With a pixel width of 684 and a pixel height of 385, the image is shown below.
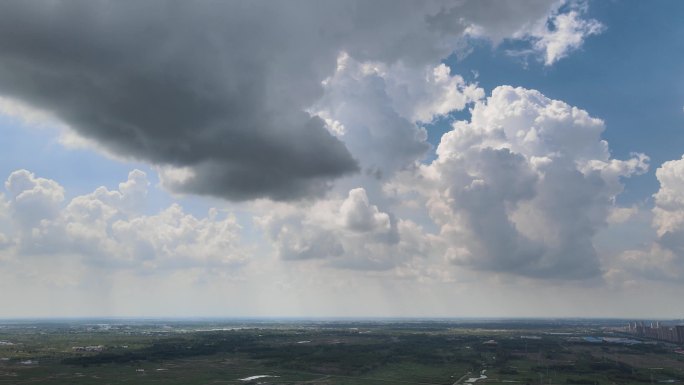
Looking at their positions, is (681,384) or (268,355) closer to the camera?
(681,384)

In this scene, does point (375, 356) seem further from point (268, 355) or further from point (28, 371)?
point (28, 371)

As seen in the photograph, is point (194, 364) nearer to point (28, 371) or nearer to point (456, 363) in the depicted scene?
point (28, 371)

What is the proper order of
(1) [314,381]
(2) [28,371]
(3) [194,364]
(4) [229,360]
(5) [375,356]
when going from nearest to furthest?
(1) [314,381] → (2) [28,371] → (3) [194,364] → (4) [229,360] → (5) [375,356]

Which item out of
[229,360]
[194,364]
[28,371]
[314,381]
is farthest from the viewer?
[229,360]

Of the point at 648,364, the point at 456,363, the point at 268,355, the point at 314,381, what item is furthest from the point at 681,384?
the point at 268,355

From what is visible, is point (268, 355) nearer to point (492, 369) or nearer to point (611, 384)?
point (492, 369)

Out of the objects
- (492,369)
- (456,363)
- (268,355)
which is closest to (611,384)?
(492,369)

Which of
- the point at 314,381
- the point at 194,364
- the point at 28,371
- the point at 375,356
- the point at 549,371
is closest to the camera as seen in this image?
the point at 314,381

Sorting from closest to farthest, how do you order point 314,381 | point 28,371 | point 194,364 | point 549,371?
point 314,381
point 28,371
point 549,371
point 194,364

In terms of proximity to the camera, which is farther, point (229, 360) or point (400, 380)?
point (229, 360)
